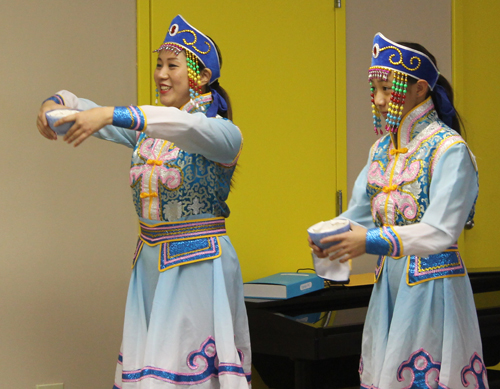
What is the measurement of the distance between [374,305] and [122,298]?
1.39 meters

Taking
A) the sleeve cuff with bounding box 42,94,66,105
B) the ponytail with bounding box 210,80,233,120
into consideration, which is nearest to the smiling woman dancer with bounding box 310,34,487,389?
the ponytail with bounding box 210,80,233,120

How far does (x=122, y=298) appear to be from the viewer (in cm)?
286

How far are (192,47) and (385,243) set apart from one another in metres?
0.92

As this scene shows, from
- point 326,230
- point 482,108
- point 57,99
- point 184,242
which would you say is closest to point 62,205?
point 57,99

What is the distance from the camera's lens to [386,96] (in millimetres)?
1835

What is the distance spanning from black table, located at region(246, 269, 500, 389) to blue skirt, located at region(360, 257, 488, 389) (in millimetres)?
328

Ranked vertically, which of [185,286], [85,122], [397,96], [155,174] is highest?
[397,96]

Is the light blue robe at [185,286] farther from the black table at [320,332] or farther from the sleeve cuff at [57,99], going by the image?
the black table at [320,332]

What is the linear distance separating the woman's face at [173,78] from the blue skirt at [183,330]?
50 centimetres

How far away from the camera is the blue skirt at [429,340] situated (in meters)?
1.68

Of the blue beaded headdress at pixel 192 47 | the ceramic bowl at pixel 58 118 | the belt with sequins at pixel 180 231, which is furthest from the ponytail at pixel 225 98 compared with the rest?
the ceramic bowl at pixel 58 118

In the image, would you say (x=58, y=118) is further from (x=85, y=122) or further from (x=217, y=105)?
(x=217, y=105)

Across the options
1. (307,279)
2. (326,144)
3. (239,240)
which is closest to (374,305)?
(307,279)

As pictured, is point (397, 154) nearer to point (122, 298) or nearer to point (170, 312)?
point (170, 312)
